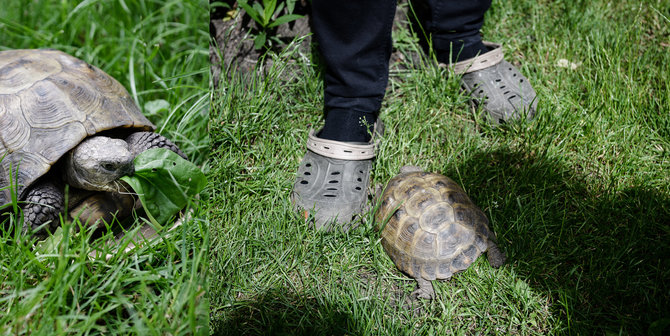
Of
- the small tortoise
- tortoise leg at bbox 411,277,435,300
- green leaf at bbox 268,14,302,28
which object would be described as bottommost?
tortoise leg at bbox 411,277,435,300

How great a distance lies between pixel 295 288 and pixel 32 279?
0.93 m

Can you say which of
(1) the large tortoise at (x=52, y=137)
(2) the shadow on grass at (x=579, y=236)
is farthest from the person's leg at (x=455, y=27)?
(1) the large tortoise at (x=52, y=137)

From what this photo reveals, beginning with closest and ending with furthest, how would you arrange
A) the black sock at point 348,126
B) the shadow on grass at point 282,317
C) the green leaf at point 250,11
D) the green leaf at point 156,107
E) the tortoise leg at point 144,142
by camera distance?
1. the shadow on grass at point 282,317
2. the tortoise leg at point 144,142
3. the black sock at point 348,126
4. the green leaf at point 250,11
5. the green leaf at point 156,107

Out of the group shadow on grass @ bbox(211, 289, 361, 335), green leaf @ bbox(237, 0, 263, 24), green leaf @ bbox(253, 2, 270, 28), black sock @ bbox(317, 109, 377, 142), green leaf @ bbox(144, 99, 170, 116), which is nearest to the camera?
shadow on grass @ bbox(211, 289, 361, 335)

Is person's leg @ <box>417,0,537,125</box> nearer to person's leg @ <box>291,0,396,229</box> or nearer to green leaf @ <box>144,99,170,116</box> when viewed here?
person's leg @ <box>291,0,396,229</box>

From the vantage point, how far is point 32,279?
5.04 ft

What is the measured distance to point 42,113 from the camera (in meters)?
1.73

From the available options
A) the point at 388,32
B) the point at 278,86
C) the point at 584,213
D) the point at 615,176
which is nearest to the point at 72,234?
the point at 278,86

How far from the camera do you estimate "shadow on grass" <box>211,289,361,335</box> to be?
154cm

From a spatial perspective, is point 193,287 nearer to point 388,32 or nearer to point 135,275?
point 135,275

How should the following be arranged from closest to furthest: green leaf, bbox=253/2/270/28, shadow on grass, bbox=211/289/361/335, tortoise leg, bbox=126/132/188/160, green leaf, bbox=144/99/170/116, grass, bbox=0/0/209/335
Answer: grass, bbox=0/0/209/335 < shadow on grass, bbox=211/289/361/335 < tortoise leg, bbox=126/132/188/160 < green leaf, bbox=253/2/270/28 < green leaf, bbox=144/99/170/116

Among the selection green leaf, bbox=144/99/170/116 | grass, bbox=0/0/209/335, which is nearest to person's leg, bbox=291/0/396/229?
grass, bbox=0/0/209/335

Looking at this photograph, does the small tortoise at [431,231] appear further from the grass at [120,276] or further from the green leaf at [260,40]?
the green leaf at [260,40]

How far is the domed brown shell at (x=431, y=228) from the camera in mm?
1724
